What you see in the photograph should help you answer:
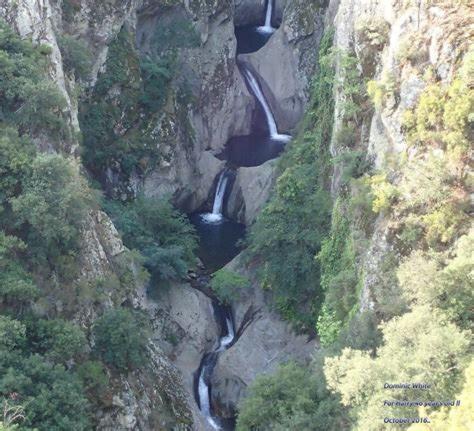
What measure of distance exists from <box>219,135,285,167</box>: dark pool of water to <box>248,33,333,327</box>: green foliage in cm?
1345

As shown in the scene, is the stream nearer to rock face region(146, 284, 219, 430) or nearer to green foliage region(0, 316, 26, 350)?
rock face region(146, 284, 219, 430)

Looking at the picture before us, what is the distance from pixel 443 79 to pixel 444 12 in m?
2.25

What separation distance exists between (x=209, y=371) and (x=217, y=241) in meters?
10.4

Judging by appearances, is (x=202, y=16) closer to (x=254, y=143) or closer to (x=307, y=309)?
(x=254, y=143)

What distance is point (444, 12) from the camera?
16.7m

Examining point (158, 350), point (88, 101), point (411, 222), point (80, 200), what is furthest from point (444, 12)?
point (88, 101)

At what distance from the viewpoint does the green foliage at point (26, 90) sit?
2055 cm

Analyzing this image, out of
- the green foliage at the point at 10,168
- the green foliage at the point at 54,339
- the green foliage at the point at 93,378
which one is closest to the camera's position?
the green foliage at the point at 54,339

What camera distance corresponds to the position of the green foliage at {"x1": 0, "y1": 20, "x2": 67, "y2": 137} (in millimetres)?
20547

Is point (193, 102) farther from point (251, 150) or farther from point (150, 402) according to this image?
point (150, 402)

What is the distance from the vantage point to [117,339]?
1978 centimetres

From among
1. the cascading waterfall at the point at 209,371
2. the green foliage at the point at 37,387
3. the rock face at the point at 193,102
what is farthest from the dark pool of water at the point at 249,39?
the green foliage at the point at 37,387

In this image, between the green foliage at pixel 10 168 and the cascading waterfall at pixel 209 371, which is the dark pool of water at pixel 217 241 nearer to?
the cascading waterfall at pixel 209 371

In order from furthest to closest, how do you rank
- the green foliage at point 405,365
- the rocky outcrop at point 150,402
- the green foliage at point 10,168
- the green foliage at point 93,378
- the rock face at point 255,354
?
the rock face at point 255,354
the rocky outcrop at point 150,402
the green foliage at point 10,168
the green foliage at point 93,378
the green foliage at point 405,365
